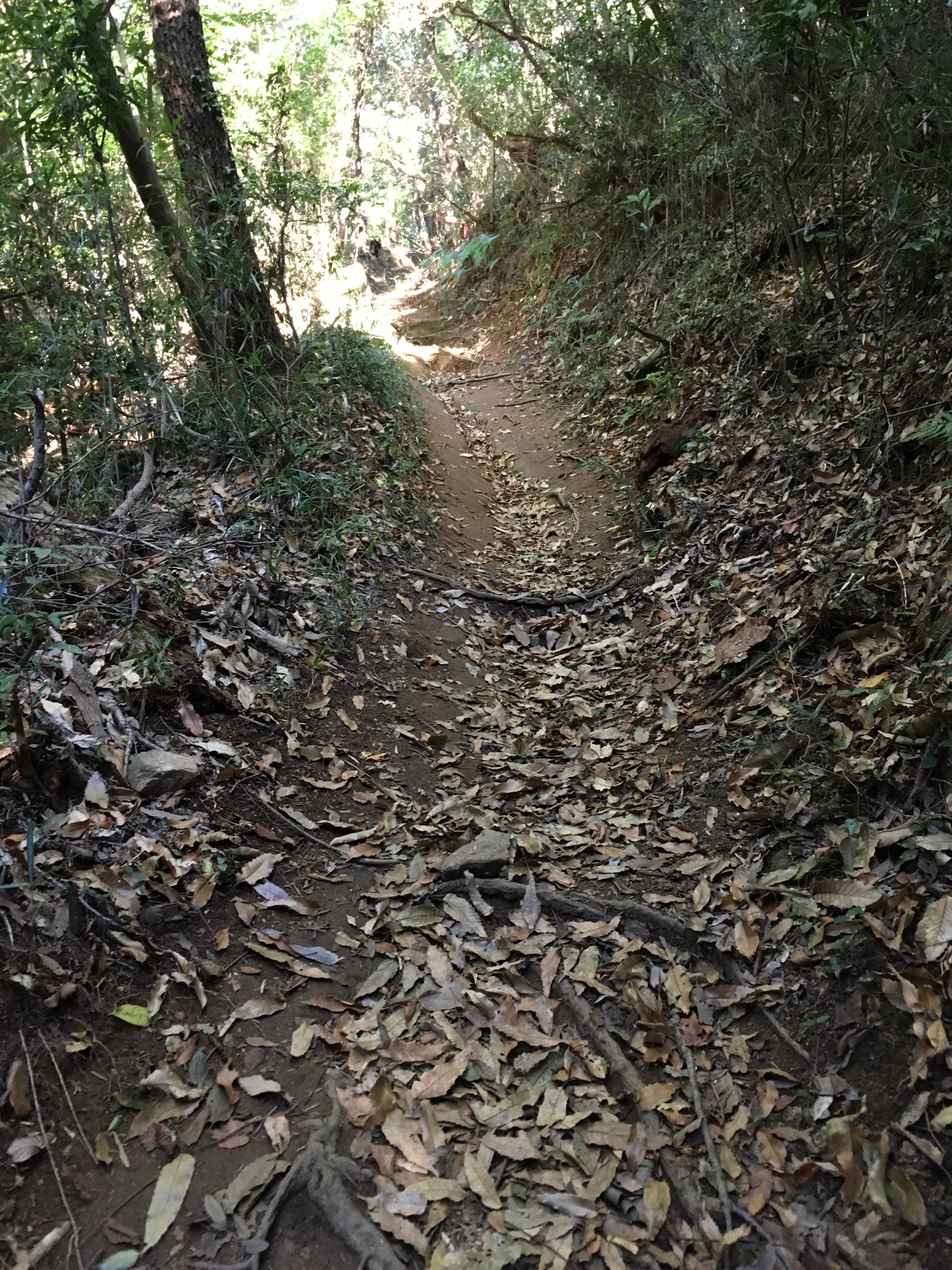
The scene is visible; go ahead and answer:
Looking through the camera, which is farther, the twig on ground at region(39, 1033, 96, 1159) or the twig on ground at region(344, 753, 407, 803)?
the twig on ground at region(344, 753, 407, 803)

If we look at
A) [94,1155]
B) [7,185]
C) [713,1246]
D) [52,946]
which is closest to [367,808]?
[52,946]

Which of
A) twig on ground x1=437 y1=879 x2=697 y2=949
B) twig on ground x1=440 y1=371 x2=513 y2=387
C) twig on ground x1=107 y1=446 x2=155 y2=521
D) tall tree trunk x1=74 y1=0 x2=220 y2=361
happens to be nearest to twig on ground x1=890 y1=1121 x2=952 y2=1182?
twig on ground x1=437 y1=879 x2=697 y2=949

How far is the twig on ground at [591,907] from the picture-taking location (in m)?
2.83

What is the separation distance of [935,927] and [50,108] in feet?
21.8

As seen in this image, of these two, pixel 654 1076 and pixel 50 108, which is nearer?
pixel 654 1076

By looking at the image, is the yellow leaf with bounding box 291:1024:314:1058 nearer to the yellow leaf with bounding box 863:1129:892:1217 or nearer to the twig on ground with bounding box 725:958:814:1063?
the twig on ground with bounding box 725:958:814:1063

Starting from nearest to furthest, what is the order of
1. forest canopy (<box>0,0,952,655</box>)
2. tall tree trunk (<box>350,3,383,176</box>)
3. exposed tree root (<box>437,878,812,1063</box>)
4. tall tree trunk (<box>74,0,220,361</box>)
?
exposed tree root (<box>437,878,812,1063</box>) → forest canopy (<box>0,0,952,655</box>) → tall tree trunk (<box>74,0,220,361</box>) → tall tree trunk (<box>350,3,383,176</box>)

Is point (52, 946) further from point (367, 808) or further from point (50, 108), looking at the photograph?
point (50, 108)

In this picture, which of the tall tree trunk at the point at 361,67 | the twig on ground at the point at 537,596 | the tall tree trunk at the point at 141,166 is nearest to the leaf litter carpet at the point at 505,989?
the twig on ground at the point at 537,596

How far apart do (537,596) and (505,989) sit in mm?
3539

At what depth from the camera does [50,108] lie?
5.17m

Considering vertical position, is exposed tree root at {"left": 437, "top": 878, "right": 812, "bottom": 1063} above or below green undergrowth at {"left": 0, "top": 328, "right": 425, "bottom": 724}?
below

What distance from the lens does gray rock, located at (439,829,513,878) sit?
314cm

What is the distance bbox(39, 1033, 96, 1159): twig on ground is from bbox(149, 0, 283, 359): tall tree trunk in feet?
16.6
